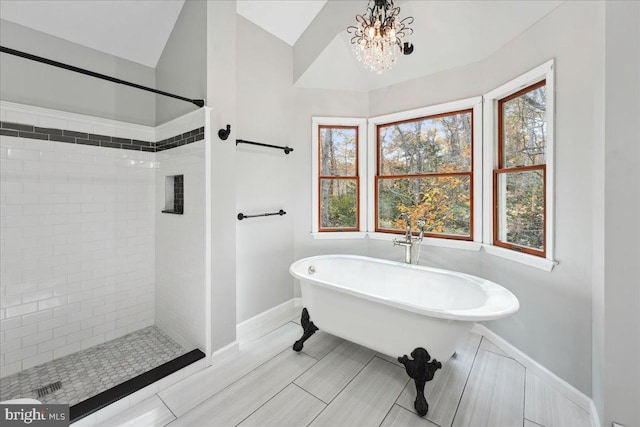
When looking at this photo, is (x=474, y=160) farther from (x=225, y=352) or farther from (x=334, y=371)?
(x=225, y=352)

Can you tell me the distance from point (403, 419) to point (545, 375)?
3.64ft

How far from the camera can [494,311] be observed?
1522mm

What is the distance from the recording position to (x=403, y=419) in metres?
1.58

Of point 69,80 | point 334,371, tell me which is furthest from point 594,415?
point 69,80

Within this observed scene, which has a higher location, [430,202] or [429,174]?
[429,174]

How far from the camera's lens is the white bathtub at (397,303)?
164cm

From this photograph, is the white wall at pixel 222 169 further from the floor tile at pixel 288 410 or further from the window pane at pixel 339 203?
the window pane at pixel 339 203

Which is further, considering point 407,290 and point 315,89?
point 315,89

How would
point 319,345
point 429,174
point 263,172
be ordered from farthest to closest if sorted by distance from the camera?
point 429,174 < point 263,172 < point 319,345

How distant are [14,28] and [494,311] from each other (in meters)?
3.60

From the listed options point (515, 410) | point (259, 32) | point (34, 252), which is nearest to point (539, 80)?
point (515, 410)

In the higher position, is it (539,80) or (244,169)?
(539,80)

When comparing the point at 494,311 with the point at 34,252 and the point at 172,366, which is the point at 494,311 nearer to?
the point at 172,366

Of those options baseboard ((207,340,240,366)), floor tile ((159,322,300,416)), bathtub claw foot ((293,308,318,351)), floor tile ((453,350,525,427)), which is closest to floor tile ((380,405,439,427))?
floor tile ((453,350,525,427))
